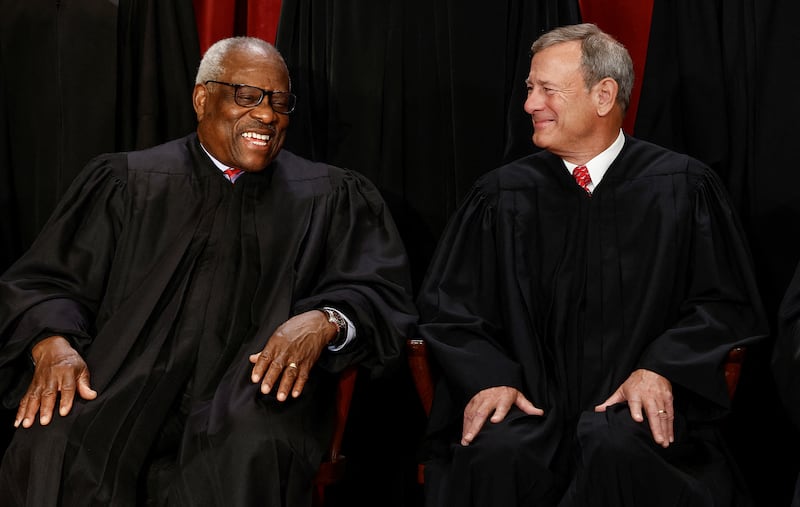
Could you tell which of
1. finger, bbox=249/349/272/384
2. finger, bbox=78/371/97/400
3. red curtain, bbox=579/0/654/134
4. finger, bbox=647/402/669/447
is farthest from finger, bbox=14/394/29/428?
red curtain, bbox=579/0/654/134

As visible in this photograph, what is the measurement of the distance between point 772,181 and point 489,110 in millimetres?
1056

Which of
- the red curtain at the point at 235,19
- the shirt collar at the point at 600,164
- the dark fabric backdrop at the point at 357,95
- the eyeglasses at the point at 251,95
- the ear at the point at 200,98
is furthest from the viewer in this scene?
the red curtain at the point at 235,19

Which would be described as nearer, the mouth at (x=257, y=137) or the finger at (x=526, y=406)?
the finger at (x=526, y=406)

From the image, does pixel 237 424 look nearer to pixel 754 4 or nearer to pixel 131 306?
pixel 131 306

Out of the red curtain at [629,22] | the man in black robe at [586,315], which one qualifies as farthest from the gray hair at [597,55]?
the red curtain at [629,22]

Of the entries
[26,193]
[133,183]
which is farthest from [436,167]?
[26,193]

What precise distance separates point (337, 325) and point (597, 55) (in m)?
1.23

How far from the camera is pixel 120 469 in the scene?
2.74 meters

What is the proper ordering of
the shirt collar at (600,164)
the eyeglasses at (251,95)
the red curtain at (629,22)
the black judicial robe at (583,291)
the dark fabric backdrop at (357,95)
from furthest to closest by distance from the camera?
the red curtain at (629,22), the dark fabric backdrop at (357,95), the eyeglasses at (251,95), the shirt collar at (600,164), the black judicial robe at (583,291)

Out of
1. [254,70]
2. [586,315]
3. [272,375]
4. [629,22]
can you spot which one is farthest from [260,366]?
[629,22]

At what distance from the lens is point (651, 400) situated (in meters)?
2.80

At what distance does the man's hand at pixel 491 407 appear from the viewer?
2.88 meters

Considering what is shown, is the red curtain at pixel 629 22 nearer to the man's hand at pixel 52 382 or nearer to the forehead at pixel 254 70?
the forehead at pixel 254 70

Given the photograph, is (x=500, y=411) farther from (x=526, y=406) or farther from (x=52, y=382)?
(x=52, y=382)
